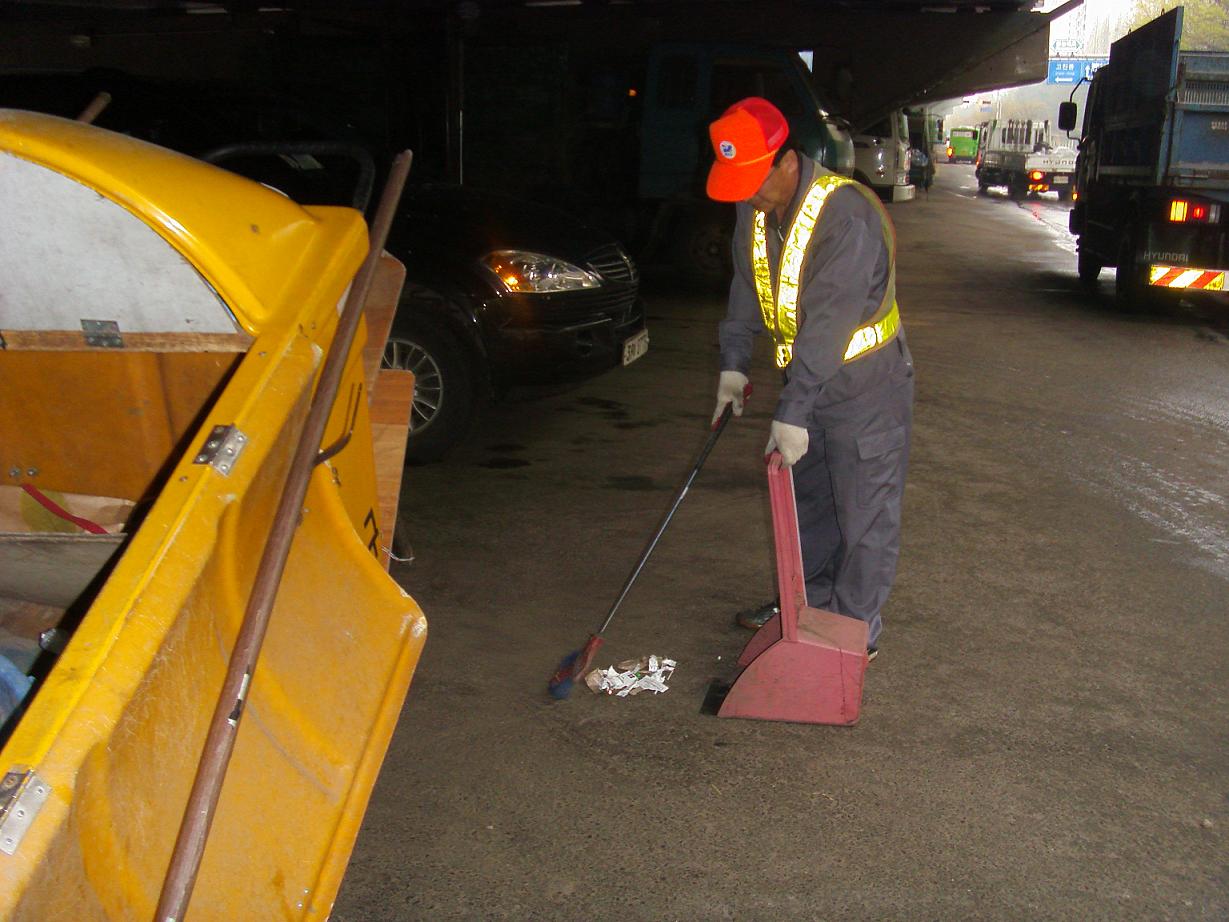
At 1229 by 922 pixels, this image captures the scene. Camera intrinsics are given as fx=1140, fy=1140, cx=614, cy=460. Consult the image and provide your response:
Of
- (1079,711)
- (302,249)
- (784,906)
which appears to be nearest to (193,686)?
(302,249)

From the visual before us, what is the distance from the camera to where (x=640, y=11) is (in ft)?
51.2

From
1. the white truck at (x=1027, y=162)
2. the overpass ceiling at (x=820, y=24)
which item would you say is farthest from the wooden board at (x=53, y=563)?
the white truck at (x=1027, y=162)

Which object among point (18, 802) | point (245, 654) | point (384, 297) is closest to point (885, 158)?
point (384, 297)

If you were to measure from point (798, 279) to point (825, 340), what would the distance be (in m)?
0.24

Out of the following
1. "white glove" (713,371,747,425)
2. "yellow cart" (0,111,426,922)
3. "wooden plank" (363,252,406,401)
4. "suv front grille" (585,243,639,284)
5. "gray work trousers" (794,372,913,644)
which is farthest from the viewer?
"suv front grille" (585,243,639,284)

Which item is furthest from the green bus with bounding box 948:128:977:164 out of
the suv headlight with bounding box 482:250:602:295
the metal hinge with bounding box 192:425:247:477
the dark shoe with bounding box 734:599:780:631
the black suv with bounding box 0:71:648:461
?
the metal hinge with bounding box 192:425:247:477

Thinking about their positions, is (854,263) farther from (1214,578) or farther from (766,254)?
(1214,578)

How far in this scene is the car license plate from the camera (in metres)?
6.11

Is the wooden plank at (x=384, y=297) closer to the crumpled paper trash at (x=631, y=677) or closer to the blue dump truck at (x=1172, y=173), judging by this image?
the crumpled paper trash at (x=631, y=677)

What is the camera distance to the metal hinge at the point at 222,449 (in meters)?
2.00

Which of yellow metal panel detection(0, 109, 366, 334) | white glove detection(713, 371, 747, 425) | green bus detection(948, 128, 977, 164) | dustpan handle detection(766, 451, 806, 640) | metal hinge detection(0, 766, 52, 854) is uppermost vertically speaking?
green bus detection(948, 128, 977, 164)

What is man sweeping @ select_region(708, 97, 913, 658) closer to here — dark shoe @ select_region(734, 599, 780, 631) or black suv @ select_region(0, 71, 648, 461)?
dark shoe @ select_region(734, 599, 780, 631)

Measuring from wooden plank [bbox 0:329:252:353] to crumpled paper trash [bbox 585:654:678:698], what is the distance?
158 cm

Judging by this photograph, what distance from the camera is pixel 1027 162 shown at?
29.0 metres
